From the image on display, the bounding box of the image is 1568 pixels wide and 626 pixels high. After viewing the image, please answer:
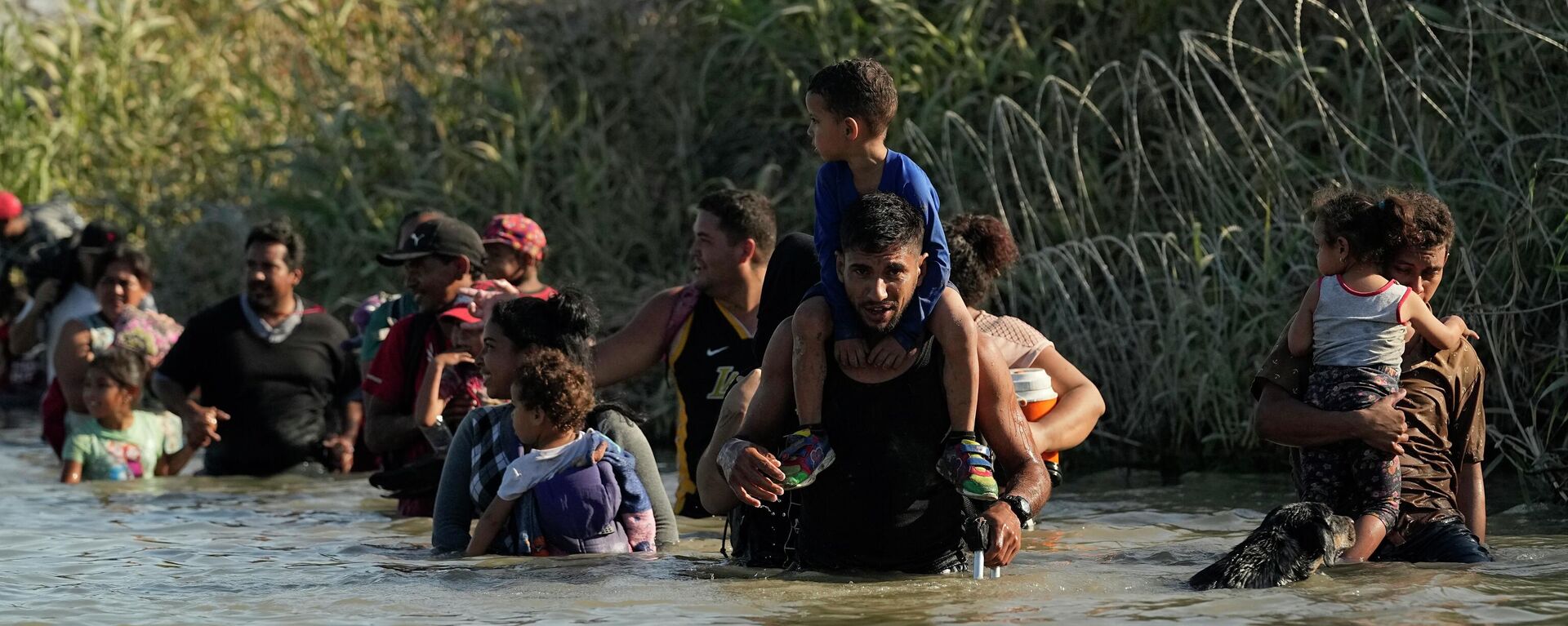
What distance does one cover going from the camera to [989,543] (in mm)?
5262

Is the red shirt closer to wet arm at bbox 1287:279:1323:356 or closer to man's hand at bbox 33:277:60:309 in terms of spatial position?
wet arm at bbox 1287:279:1323:356

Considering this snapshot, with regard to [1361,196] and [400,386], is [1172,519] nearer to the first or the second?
[1361,196]

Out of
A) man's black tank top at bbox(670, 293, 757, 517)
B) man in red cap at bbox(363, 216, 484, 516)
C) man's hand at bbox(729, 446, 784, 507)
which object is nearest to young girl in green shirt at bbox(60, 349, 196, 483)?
man in red cap at bbox(363, 216, 484, 516)

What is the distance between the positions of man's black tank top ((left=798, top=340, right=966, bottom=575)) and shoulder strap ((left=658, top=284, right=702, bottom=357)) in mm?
1626

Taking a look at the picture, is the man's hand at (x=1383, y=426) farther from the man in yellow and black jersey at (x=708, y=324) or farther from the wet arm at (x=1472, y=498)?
the man in yellow and black jersey at (x=708, y=324)

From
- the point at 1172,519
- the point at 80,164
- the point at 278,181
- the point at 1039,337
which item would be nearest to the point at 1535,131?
the point at 1172,519

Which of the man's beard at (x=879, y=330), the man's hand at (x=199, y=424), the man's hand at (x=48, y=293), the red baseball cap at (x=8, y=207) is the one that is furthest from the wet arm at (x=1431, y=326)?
the red baseball cap at (x=8, y=207)

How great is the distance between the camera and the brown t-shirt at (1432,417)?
618 cm

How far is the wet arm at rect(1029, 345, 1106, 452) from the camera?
6.82 m

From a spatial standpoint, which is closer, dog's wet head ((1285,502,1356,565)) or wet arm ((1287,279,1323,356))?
dog's wet head ((1285,502,1356,565))

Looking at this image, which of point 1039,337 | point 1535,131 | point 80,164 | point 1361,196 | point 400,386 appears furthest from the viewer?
point 80,164

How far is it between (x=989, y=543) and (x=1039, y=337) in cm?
210

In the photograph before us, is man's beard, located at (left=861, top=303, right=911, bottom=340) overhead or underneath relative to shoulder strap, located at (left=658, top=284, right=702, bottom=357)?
underneath

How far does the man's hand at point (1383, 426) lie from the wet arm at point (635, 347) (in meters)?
2.63
